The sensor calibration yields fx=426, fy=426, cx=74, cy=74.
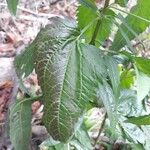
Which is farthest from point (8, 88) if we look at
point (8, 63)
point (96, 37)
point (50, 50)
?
point (50, 50)

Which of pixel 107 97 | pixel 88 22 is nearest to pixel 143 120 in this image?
pixel 107 97

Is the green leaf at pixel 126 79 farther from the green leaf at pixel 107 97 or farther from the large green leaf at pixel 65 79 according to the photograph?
the large green leaf at pixel 65 79

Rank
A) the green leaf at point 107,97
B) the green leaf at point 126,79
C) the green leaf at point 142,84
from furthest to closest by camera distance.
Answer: the green leaf at point 126,79 → the green leaf at point 107,97 → the green leaf at point 142,84

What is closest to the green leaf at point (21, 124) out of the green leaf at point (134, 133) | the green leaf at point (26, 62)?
the green leaf at point (26, 62)

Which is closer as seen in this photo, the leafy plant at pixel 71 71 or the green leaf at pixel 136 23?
the leafy plant at pixel 71 71

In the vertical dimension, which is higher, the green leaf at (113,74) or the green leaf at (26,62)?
the green leaf at (113,74)

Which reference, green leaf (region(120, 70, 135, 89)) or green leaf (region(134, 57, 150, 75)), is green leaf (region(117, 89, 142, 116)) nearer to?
green leaf (region(120, 70, 135, 89))

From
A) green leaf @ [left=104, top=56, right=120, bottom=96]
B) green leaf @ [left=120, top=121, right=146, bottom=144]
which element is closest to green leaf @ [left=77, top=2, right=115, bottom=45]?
green leaf @ [left=104, top=56, right=120, bottom=96]
